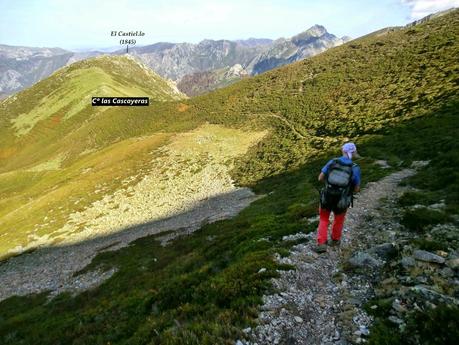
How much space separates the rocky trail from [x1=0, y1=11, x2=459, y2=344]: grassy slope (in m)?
0.75

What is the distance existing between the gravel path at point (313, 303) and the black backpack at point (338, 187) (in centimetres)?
239

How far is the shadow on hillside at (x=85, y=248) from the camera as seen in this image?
136ft

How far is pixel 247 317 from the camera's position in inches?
415

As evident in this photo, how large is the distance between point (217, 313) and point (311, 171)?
39.8 meters

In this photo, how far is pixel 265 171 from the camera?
2461 inches

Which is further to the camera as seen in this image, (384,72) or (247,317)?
(384,72)

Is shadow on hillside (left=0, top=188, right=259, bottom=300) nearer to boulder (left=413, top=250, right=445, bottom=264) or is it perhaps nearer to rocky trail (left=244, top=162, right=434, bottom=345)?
rocky trail (left=244, top=162, right=434, bottom=345)

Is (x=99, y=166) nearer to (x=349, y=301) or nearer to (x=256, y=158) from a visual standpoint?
(x=256, y=158)

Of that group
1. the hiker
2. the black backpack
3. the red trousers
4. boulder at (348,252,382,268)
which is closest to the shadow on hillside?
the red trousers

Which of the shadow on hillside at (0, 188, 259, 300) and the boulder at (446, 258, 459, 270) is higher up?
the boulder at (446, 258, 459, 270)

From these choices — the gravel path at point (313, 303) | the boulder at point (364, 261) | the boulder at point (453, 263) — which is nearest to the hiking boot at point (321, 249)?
the gravel path at point (313, 303)

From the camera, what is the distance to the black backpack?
14273 millimetres

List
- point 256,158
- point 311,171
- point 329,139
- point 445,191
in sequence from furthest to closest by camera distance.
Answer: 1. point 256,158
2. point 329,139
3. point 311,171
4. point 445,191

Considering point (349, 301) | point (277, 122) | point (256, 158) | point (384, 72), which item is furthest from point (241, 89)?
point (349, 301)
